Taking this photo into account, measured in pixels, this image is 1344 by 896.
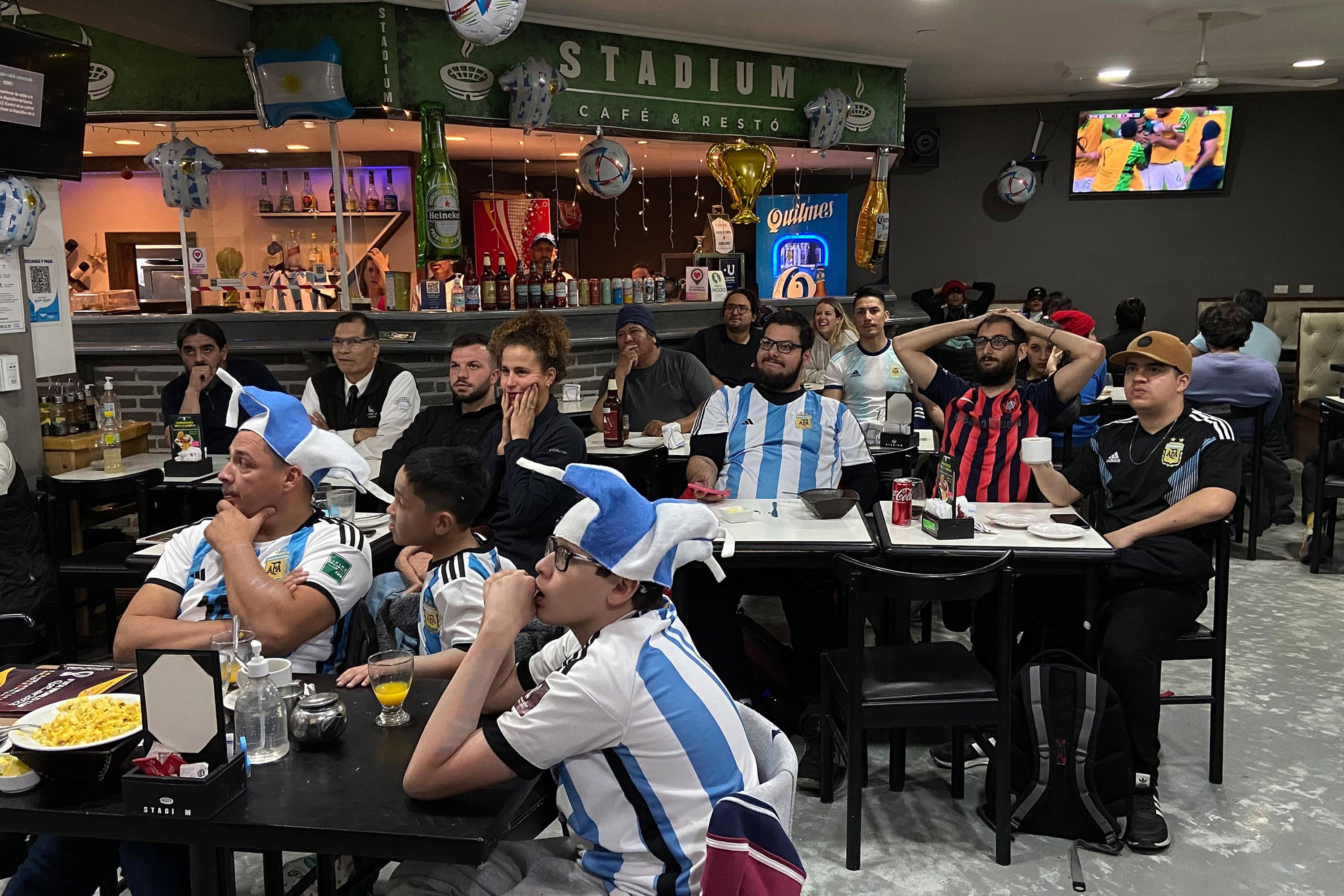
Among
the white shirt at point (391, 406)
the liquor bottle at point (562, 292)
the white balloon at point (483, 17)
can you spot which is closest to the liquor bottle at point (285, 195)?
the liquor bottle at point (562, 292)

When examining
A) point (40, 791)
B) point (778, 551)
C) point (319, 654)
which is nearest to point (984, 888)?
point (778, 551)

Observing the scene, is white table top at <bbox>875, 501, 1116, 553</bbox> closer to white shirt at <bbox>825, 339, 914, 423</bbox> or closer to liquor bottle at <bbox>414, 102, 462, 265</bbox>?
white shirt at <bbox>825, 339, 914, 423</bbox>

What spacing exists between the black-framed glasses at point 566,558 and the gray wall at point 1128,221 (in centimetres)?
1013

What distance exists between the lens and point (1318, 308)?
10172 millimetres

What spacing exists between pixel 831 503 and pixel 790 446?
0.58 metres

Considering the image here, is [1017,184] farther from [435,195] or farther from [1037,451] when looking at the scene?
[1037,451]

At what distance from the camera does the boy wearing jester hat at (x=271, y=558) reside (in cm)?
245

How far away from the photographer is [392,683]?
205 centimetres

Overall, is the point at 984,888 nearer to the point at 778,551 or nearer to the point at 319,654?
the point at 778,551

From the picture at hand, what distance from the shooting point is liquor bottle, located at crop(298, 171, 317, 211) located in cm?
911

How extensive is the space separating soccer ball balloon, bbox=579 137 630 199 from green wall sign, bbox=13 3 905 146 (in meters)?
0.40

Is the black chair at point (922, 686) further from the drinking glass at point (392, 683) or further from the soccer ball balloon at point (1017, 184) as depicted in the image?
the soccer ball balloon at point (1017, 184)

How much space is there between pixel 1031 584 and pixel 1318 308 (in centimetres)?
831

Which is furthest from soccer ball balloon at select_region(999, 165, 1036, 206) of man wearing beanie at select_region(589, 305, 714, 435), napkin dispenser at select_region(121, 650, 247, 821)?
napkin dispenser at select_region(121, 650, 247, 821)
